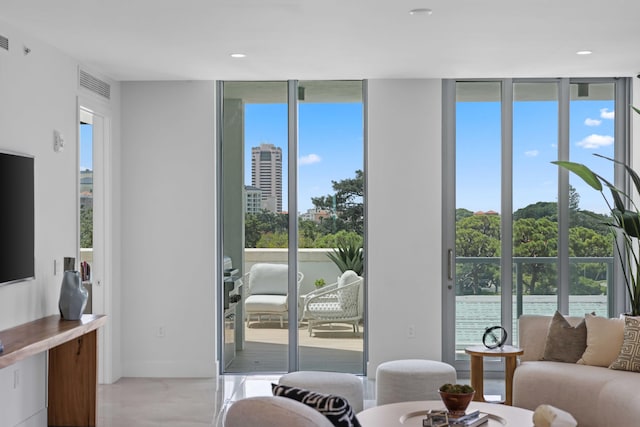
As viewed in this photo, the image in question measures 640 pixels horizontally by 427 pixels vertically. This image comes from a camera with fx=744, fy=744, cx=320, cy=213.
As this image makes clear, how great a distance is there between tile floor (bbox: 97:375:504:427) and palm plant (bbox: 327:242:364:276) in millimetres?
1055

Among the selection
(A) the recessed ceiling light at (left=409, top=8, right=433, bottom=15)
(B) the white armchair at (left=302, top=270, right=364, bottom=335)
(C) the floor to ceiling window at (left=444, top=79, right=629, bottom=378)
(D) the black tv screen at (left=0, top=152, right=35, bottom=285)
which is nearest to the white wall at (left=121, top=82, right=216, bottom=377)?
(B) the white armchair at (left=302, top=270, right=364, bottom=335)

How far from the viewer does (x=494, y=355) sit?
5.41m

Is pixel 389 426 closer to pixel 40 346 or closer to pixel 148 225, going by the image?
pixel 40 346

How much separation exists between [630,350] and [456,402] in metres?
1.91

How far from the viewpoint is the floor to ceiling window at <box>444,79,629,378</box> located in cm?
692

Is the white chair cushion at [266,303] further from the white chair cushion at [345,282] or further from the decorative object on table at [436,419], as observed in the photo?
the decorative object on table at [436,419]

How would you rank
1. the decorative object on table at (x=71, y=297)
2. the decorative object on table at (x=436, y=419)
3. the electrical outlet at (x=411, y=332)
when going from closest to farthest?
the decorative object on table at (x=436, y=419) → the decorative object on table at (x=71, y=297) → the electrical outlet at (x=411, y=332)

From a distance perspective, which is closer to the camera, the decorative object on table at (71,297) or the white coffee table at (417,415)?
the white coffee table at (417,415)

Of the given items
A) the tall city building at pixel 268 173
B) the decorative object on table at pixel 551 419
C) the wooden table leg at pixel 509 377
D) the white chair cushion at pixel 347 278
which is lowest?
the wooden table leg at pixel 509 377

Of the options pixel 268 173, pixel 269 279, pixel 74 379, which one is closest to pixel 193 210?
pixel 268 173

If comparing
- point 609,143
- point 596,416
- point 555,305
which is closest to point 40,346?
point 596,416

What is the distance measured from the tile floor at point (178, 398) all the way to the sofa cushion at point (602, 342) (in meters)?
1.15

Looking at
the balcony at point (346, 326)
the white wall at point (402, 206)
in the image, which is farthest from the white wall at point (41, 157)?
the white wall at point (402, 206)

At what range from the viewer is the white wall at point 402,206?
6.80m
